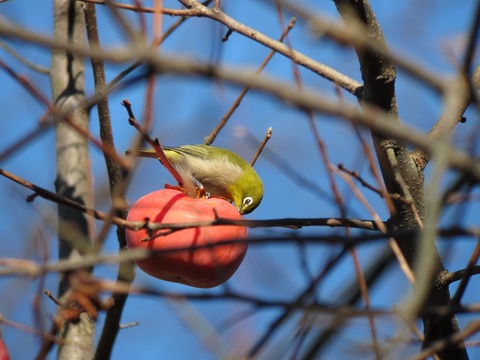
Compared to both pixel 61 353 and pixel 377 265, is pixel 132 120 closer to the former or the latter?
pixel 377 265

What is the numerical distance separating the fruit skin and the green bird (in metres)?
2.25

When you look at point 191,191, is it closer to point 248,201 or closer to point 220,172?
point 248,201

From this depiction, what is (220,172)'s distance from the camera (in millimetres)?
4809

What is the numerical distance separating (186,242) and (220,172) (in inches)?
107

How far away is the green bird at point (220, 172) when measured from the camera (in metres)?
4.57

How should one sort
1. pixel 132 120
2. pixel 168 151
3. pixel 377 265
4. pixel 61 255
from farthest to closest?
pixel 168 151
pixel 61 255
pixel 377 265
pixel 132 120

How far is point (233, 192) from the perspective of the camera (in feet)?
15.6

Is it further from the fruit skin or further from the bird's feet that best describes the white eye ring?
the fruit skin

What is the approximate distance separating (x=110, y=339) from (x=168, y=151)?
301cm

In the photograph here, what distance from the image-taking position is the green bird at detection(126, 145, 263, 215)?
180 inches

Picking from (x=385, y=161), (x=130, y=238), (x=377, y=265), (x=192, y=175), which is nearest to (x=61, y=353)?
(x=130, y=238)

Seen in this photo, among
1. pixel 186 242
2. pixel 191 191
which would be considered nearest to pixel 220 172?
pixel 191 191

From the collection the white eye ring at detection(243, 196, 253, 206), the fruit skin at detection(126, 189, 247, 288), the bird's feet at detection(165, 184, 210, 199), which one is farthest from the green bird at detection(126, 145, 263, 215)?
the fruit skin at detection(126, 189, 247, 288)

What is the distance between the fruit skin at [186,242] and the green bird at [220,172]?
7.37 feet
